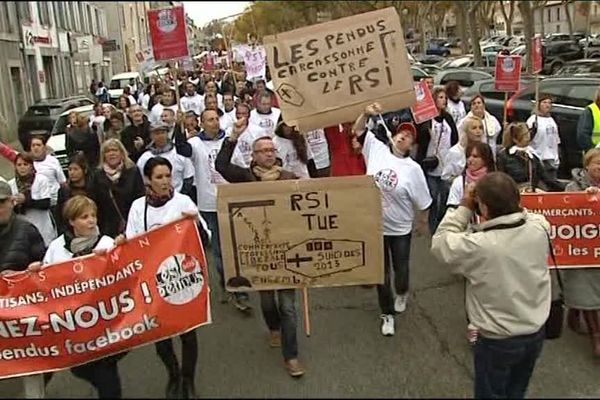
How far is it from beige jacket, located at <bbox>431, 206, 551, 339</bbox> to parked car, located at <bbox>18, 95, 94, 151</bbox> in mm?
13682

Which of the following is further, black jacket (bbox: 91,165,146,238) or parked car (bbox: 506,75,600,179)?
parked car (bbox: 506,75,600,179)

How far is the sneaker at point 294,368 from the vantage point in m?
4.86

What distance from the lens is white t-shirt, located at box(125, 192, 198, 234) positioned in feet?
15.8

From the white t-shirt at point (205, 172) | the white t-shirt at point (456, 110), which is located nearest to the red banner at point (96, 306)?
the white t-shirt at point (205, 172)

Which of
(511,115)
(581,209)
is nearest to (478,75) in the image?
(511,115)

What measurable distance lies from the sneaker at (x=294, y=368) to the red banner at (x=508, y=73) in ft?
19.6

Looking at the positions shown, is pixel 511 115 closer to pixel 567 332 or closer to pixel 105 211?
pixel 567 332

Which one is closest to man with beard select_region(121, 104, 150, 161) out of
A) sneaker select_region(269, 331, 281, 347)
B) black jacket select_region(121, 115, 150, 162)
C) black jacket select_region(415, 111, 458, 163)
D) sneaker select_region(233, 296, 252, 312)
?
black jacket select_region(121, 115, 150, 162)

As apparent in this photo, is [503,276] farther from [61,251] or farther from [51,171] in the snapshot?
[51,171]

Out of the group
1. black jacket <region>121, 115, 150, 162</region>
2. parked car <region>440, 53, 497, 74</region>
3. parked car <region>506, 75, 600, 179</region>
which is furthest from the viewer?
parked car <region>440, 53, 497, 74</region>

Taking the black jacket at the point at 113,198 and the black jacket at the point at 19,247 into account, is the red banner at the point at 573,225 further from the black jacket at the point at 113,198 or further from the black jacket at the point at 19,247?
the black jacket at the point at 19,247

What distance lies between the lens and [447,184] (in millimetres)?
7727

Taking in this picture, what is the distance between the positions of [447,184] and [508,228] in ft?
14.4

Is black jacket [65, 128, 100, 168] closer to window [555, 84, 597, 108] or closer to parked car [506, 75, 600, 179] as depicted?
parked car [506, 75, 600, 179]
